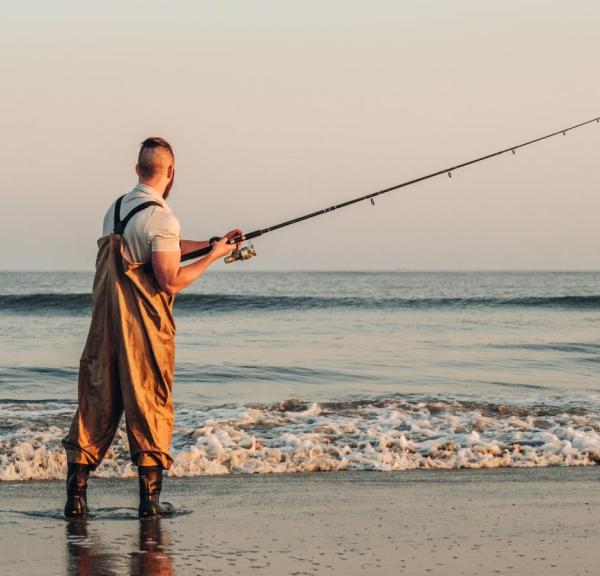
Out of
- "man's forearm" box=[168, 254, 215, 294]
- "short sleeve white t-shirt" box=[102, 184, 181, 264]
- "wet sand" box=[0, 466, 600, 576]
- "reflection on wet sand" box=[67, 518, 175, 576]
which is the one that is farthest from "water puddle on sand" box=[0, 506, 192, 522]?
"short sleeve white t-shirt" box=[102, 184, 181, 264]

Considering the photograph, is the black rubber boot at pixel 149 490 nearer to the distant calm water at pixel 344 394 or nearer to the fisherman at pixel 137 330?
the fisherman at pixel 137 330

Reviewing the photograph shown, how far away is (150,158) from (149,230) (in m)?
0.36

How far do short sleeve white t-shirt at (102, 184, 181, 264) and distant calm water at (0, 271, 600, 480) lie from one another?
7.67 ft

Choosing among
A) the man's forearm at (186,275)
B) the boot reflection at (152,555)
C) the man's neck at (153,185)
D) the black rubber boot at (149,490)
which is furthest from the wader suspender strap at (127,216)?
the boot reflection at (152,555)

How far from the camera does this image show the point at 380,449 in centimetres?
750

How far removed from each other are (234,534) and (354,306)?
30.5 meters

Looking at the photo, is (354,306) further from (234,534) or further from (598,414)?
(234,534)

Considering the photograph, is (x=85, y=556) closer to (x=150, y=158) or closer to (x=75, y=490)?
(x=75, y=490)

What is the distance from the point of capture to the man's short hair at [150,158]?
4.91 metres

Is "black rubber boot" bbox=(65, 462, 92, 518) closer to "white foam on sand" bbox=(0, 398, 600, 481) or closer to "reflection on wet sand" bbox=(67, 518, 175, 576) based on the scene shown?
"reflection on wet sand" bbox=(67, 518, 175, 576)

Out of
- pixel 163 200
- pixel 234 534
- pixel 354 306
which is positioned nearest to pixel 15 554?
pixel 234 534

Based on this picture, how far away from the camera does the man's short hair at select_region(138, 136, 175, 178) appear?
193 inches

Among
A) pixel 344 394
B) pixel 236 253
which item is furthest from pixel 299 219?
pixel 344 394

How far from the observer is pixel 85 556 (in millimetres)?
4211
